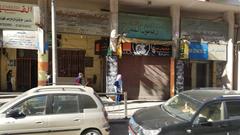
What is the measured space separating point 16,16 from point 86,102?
857cm

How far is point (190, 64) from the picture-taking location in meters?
20.4

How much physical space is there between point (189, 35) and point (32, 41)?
868cm

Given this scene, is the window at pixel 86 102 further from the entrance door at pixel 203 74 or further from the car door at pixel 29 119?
the entrance door at pixel 203 74

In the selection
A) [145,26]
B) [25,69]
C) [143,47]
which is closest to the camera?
[143,47]

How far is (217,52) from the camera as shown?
19203mm

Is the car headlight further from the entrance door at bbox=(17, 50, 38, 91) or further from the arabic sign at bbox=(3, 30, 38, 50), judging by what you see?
the entrance door at bbox=(17, 50, 38, 91)

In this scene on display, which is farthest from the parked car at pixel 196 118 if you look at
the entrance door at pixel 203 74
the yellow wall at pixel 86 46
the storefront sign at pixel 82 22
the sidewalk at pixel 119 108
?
the entrance door at pixel 203 74

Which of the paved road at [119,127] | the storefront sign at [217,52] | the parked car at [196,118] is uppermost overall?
the storefront sign at [217,52]

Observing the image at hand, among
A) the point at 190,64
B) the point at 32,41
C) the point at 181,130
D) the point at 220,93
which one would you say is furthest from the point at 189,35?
the point at 181,130

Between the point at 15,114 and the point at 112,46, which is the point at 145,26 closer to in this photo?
the point at 112,46

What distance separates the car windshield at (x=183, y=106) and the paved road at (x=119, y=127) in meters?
2.44

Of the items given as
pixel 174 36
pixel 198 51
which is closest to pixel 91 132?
pixel 174 36

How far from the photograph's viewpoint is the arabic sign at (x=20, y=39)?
14898 mm

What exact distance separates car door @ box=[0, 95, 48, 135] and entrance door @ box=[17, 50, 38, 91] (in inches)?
465
